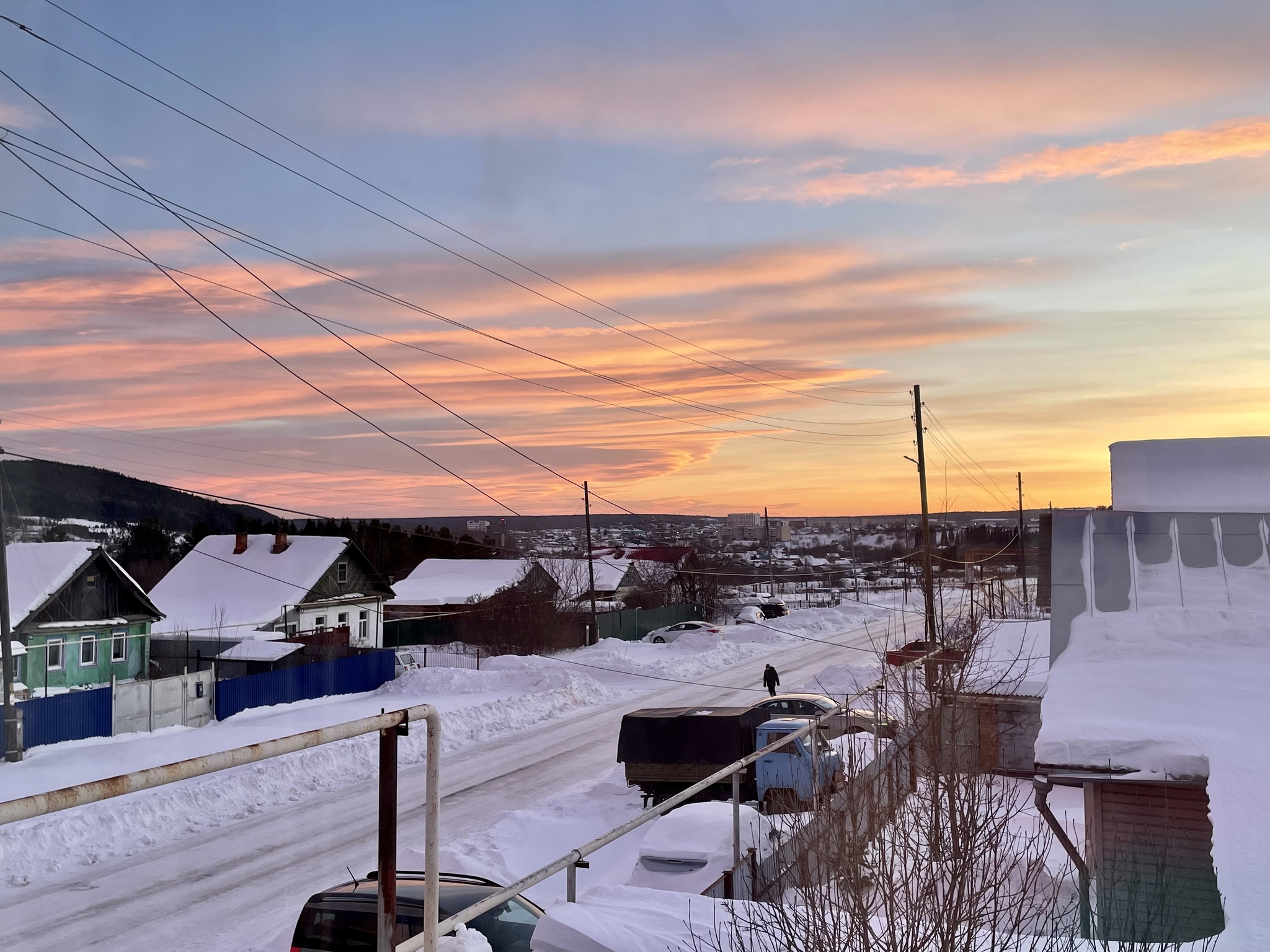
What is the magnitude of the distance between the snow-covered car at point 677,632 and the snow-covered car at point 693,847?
41736 millimetres

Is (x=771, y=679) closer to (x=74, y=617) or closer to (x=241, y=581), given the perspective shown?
(x=74, y=617)

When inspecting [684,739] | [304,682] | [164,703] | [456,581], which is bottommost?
[304,682]

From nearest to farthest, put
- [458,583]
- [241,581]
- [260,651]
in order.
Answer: [260,651], [241,581], [458,583]

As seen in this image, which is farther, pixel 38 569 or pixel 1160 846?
pixel 38 569

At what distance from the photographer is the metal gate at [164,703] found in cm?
2812

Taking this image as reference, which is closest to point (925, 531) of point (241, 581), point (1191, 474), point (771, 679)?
point (771, 679)

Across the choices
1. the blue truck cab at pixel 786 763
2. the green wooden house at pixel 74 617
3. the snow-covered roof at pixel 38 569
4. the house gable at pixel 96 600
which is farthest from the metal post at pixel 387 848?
the house gable at pixel 96 600

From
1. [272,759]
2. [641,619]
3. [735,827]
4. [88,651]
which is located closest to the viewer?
[735,827]

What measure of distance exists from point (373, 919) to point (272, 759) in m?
12.1

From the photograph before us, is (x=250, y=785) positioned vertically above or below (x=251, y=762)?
below

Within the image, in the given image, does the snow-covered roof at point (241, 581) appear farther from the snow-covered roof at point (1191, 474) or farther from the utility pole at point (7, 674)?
→ the snow-covered roof at point (1191, 474)

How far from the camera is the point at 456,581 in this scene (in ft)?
237

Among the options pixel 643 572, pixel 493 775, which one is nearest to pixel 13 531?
pixel 493 775

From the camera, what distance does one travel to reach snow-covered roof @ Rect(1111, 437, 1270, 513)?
18.0 metres
